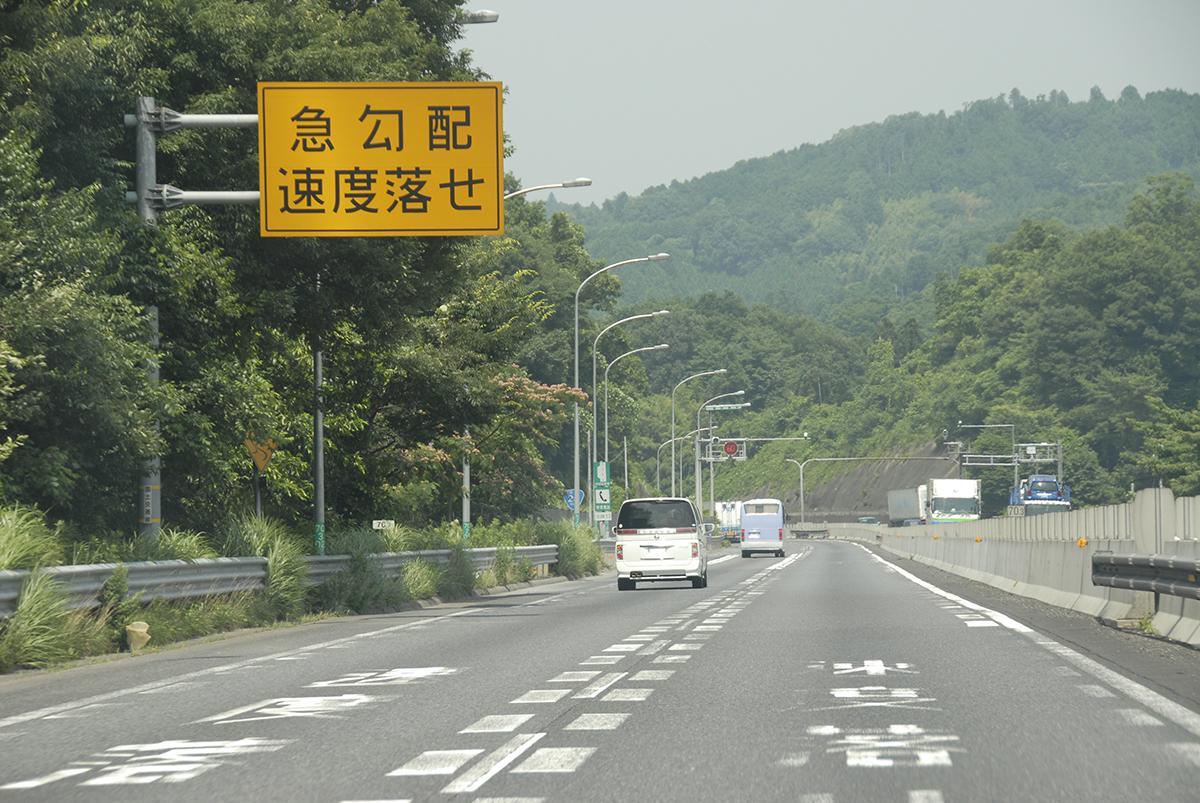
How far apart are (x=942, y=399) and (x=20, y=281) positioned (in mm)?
147443

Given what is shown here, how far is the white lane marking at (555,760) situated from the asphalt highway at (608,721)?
0.09 feet

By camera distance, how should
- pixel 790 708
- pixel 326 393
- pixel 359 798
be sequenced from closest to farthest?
pixel 359 798, pixel 790 708, pixel 326 393

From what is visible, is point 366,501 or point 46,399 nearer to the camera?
point 46,399

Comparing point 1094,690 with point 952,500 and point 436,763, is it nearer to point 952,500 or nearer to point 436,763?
point 436,763

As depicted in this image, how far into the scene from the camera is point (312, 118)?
22844mm

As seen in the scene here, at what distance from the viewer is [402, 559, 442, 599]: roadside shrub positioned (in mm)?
29484

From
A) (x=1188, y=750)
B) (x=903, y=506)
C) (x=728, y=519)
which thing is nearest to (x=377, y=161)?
(x=1188, y=750)

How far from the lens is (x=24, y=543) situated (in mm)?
16500

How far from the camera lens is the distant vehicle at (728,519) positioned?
124450mm

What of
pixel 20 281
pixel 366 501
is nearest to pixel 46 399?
pixel 20 281

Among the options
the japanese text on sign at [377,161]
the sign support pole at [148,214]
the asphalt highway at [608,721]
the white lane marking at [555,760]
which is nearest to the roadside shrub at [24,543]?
the asphalt highway at [608,721]

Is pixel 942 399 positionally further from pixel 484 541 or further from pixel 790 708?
pixel 790 708

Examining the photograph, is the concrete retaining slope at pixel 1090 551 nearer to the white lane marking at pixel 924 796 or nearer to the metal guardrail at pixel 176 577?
the white lane marking at pixel 924 796

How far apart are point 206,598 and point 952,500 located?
83957 millimetres
